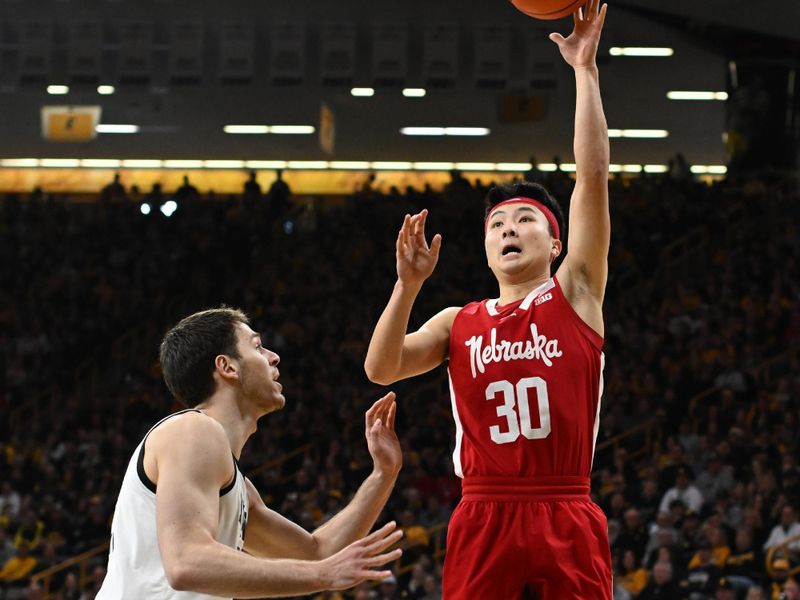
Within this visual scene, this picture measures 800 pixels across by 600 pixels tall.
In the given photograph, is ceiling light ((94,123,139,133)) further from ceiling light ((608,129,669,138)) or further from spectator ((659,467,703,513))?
spectator ((659,467,703,513))

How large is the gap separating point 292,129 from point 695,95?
7986mm

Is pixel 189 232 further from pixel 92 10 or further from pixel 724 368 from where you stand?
pixel 724 368

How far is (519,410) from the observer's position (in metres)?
4.33

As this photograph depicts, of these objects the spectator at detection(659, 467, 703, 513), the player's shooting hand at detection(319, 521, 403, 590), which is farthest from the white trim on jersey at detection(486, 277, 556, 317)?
the spectator at detection(659, 467, 703, 513)

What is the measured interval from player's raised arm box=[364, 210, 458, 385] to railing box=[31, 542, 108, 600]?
408 inches

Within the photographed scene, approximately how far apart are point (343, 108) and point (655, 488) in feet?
42.2

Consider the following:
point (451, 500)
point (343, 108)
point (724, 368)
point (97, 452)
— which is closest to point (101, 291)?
point (97, 452)

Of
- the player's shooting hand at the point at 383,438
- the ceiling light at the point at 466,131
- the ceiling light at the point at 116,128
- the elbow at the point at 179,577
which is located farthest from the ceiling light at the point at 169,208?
the elbow at the point at 179,577

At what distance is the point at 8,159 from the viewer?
27.0m

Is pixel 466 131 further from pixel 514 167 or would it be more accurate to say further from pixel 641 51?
pixel 641 51

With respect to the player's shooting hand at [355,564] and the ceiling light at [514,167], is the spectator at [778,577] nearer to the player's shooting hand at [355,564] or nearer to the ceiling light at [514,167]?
the player's shooting hand at [355,564]

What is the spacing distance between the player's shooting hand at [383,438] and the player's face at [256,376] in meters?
0.57

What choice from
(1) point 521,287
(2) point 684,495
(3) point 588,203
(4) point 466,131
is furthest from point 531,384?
(4) point 466,131

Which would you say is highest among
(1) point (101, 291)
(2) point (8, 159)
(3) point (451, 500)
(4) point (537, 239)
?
(2) point (8, 159)
